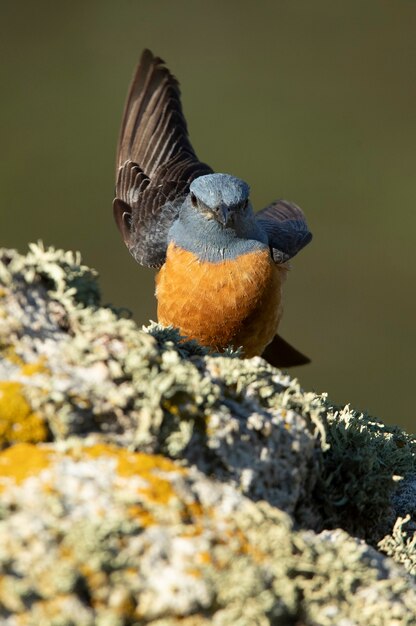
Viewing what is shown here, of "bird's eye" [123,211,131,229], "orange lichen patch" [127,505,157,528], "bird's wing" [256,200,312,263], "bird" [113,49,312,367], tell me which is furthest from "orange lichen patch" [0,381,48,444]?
"bird's eye" [123,211,131,229]

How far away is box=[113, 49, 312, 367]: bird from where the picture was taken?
6.29 m

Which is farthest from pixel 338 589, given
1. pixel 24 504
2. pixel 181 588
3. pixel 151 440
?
pixel 24 504

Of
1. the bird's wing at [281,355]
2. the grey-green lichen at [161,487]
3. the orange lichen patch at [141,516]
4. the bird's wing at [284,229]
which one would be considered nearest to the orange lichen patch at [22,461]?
the grey-green lichen at [161,487]

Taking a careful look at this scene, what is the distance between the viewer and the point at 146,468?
2588mm

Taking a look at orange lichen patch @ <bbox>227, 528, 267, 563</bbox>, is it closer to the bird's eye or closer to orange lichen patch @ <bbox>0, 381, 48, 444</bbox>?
orange lichen patch @ <bbox>0, 381, 48, 444</bbox>

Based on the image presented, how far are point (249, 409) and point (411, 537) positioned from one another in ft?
3.08

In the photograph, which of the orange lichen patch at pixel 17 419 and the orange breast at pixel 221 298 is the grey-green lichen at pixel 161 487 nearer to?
the orange lichen patch at pixel 17 419

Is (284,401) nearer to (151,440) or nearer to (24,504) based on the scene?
(151,440)

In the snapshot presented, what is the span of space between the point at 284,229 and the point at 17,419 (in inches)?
200

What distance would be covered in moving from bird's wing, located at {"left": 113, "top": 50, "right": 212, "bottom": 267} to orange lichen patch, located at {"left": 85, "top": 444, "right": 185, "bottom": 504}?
14.6 ft

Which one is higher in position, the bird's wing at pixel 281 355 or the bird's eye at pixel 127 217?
the bird's eye at pixel 127 217

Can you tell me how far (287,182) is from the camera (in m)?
19.9

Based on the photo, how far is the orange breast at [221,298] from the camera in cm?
627

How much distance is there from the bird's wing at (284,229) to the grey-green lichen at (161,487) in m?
3.65
